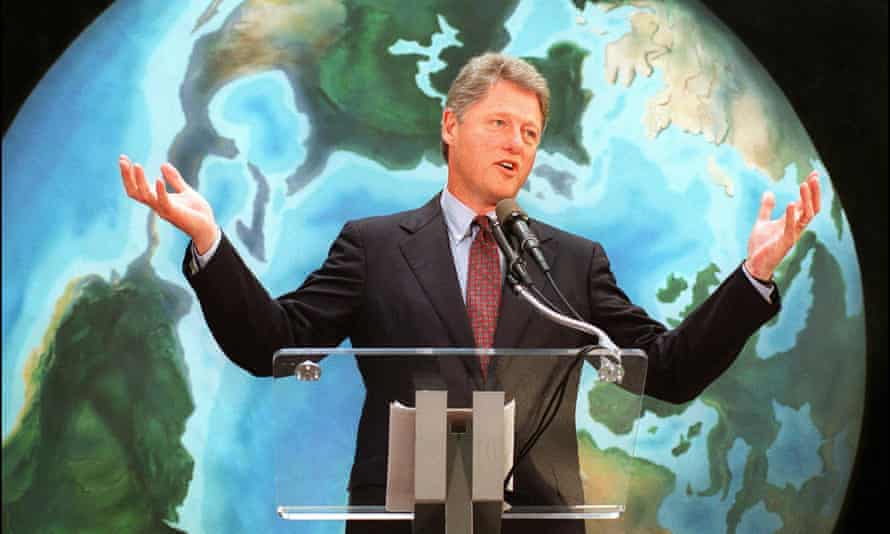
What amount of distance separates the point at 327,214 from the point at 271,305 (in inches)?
37.8

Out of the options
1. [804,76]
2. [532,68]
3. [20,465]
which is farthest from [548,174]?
[20,465]

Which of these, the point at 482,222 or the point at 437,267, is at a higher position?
the point at 482,222

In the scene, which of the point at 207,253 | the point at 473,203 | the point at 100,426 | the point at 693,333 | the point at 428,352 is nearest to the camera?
the point at 428,352

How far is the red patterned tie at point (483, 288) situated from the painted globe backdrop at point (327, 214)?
0.55 meters

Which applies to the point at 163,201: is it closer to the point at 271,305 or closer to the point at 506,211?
the point at 271,305

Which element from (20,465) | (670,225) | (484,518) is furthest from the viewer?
(670,225)

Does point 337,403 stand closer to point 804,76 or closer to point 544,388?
point 544,388

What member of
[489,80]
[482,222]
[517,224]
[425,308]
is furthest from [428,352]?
[489,80]

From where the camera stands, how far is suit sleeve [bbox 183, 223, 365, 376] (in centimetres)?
276

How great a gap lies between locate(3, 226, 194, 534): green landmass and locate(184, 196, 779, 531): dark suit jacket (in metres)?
0.64

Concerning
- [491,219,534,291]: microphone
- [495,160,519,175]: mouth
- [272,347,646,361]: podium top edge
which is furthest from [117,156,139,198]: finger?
[495,160,519,175]: mouth

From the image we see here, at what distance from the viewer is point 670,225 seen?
402 cm

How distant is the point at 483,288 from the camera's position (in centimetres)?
336

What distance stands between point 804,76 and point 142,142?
7.35ft
